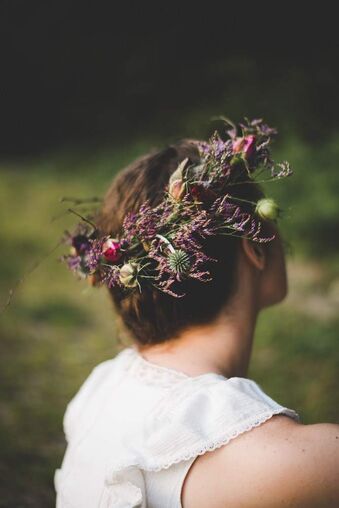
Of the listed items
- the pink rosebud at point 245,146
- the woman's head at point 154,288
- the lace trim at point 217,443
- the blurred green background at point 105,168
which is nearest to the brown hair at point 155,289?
Answer: the woman's head at point 154,288

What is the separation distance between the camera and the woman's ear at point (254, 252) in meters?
1.85

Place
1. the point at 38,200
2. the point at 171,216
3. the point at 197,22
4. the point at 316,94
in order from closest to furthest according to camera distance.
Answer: the point at 171,216, the point at 316,94, the point at 38,200, the point at 197,22

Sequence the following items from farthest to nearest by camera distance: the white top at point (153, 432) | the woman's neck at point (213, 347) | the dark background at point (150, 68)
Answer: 1. the dark background at point (150, 68)
2. the woman's neck at point (213, 347)
3. the white top at point (153, 432)

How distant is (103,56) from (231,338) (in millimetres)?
12151

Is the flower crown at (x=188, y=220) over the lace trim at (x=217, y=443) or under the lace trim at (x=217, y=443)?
over

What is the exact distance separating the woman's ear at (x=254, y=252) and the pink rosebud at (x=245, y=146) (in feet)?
0.87

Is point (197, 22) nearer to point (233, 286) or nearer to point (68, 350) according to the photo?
point (68, 350)

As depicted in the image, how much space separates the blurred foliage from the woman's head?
0.86 ft

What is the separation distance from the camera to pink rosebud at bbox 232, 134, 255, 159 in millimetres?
1801

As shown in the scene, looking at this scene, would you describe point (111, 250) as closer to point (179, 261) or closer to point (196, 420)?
point (179, 261)

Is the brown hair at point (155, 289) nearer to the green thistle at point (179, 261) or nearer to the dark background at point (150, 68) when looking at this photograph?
the green thistle at point (179, 261)

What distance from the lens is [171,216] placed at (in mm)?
1661

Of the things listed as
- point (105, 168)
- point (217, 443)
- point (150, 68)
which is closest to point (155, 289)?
point (217, 443)

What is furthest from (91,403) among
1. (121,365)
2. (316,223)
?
(316,223)
